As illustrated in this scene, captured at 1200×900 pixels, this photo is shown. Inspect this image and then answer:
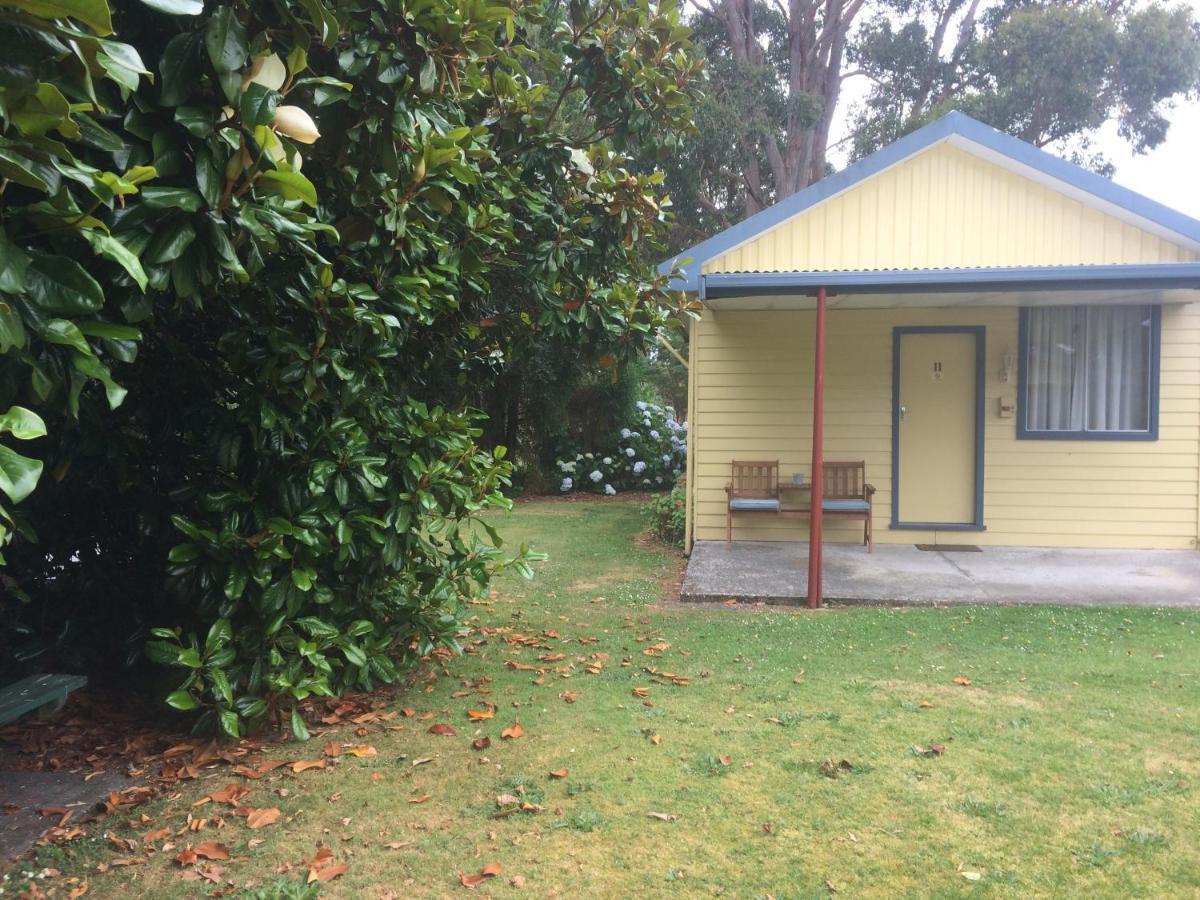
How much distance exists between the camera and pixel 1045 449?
8.84 m

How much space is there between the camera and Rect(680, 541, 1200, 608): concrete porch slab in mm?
6844

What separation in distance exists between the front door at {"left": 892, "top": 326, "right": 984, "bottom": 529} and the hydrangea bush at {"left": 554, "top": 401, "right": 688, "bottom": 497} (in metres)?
A: 7.36

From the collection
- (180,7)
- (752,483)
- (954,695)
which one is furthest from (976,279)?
(180,7)

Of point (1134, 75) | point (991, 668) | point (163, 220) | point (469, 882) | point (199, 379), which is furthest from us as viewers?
point (1134, 75)

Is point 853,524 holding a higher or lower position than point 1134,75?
lower

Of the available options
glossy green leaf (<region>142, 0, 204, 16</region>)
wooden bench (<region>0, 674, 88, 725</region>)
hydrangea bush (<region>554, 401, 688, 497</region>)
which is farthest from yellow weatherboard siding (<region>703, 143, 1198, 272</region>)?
hydrangea bush (<region>554, 401, 688, 497</region>)

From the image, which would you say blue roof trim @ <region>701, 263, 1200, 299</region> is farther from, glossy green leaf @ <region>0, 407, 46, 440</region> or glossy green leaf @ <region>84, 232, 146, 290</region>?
glossy green leaf @ <region>0, 407, 46, 440</region>

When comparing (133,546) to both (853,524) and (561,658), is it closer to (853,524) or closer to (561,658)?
(561,658)

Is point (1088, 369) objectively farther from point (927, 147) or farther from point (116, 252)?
point (116, 252)

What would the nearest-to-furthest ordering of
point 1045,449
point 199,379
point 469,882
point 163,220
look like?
point 163,220
point 469,882
point 199,379
point 1045,449

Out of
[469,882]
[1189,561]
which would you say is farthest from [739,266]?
[469,882]

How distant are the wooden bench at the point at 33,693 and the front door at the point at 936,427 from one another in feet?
24.7

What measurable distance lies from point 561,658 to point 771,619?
1735 mm

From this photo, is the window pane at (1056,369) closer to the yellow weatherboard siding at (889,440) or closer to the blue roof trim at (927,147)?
the yellow weatherboard siding at (889,440)
